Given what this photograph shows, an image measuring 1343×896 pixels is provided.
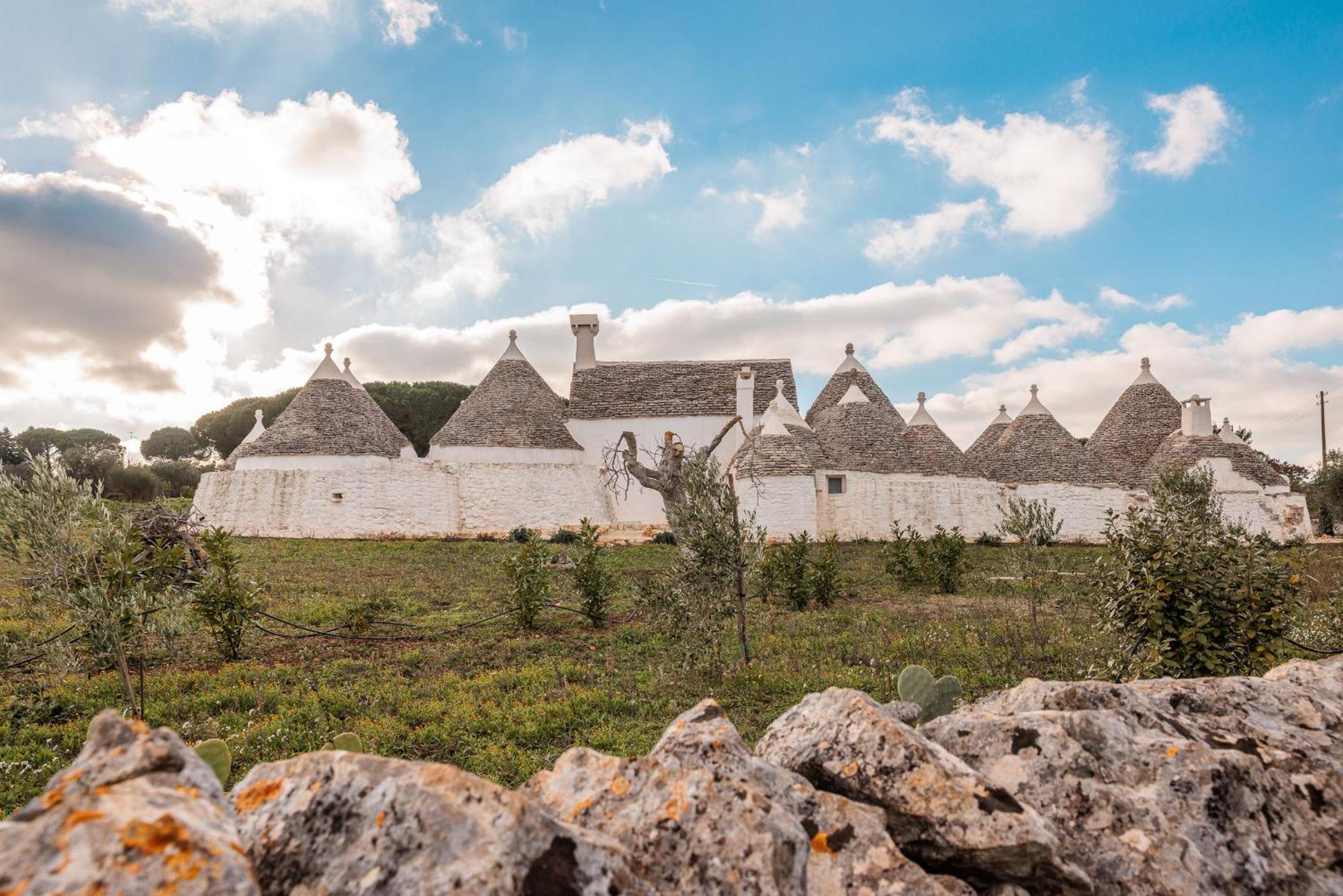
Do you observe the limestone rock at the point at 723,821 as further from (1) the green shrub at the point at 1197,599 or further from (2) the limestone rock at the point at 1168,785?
(1) the green shrub at the point at 1197,599

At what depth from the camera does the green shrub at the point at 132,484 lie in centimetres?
3920

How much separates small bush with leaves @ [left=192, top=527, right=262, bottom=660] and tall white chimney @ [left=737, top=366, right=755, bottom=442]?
23543 millimetres

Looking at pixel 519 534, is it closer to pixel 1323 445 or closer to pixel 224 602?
pixel 224 602

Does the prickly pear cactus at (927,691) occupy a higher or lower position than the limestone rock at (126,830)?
lower

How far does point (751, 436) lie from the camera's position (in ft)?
97.1

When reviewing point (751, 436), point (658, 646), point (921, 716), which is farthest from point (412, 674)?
point (751, 436)

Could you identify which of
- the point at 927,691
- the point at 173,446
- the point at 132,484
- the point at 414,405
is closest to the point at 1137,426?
the point at 927,691

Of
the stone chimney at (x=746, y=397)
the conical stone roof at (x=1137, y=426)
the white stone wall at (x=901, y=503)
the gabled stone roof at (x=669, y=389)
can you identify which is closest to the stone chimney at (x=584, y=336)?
the gabled stone roof at (x=669, y=389)

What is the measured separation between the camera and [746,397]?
32.3 m

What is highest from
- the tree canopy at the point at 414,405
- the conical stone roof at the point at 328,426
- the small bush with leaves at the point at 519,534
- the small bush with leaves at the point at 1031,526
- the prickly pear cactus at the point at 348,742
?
the tree canopy at the point at 414,405

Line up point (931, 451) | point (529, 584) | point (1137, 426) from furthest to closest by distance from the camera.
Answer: point (1137, 426), point (931, 451), point (529, 584)

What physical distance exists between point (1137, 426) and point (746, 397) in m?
18.7

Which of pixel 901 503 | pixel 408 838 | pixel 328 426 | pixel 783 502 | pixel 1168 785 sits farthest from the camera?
pixel 901 503

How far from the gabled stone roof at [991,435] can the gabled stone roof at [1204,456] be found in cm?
609
